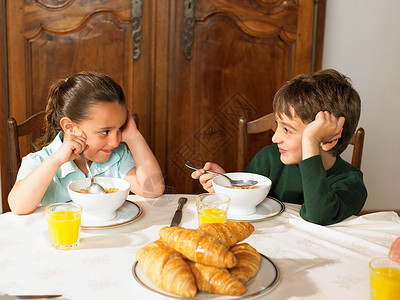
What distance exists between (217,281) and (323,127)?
667 mm

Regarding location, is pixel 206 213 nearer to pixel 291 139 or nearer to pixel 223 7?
pixel 291 139

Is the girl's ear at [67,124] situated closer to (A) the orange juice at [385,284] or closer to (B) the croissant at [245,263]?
(B) the croissant at [245,263]

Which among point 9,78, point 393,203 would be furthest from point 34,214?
point 393,203

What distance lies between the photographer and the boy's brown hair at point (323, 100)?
4.53 feet

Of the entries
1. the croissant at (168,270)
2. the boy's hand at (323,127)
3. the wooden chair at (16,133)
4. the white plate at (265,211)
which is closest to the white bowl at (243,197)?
the white plate at (265,211)

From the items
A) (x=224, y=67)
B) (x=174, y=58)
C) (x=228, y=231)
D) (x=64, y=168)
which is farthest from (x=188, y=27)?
(x=228, y=231)

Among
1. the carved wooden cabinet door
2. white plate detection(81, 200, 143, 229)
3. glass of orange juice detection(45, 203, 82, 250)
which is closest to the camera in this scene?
glass of orange juice detection(45, 203, 82, 250)

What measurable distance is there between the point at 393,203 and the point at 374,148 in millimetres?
404

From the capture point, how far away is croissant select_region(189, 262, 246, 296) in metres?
0.75

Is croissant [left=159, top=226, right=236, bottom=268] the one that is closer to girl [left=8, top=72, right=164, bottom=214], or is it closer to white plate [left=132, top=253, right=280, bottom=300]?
white plate [left=132, top=253, right=280, bottom=300]

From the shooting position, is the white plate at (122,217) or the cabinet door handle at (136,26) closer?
the white plate at (122,217)

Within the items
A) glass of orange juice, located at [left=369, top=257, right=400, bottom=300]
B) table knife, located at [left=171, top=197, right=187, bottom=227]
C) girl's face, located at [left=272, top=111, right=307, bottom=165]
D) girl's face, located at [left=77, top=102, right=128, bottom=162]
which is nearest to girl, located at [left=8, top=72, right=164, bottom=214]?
girl's face, located at [left=77, top=102, right=128, bottom=162]

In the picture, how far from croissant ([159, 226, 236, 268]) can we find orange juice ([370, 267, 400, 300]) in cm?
23

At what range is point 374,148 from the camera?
291cm
